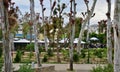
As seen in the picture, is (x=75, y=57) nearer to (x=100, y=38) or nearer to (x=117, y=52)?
(x=117, y=52)

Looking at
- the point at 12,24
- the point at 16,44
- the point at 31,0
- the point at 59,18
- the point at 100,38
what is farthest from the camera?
the point at 100,38

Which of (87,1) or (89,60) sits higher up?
(87,1)

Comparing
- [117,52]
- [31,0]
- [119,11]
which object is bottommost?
[117,52]

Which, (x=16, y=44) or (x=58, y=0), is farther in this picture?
(x=16, y=44)

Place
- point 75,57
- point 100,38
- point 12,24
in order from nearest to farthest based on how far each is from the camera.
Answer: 1. point 12,24
2. point 75,57
3. point 100,38

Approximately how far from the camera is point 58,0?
1587 inches

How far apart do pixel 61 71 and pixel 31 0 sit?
514 cm

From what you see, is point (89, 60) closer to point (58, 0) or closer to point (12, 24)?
point (58, 0)

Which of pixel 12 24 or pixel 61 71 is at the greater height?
pixel 12 24

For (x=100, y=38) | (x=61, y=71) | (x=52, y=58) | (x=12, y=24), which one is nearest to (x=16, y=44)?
(x=100, y=38)

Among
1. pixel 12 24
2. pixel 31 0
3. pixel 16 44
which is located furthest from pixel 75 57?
pixel 16 44

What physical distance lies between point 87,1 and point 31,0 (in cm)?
2038

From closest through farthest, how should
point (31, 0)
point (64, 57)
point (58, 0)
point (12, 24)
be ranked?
1. point (12, 24)
2. point (31, 0)
3. point (64, 57)
4. point (58, 0)

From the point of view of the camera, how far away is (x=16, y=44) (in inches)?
2739
